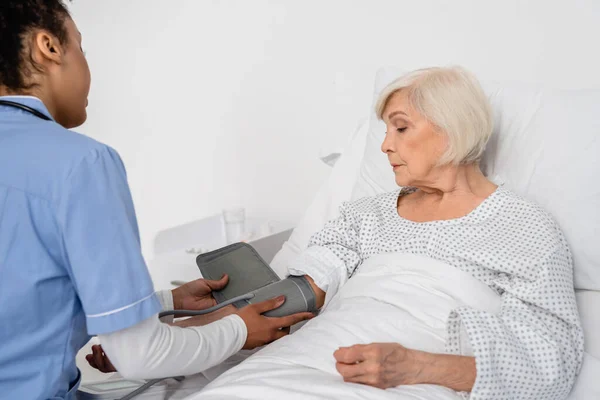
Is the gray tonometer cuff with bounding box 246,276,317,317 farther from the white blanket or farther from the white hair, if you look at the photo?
the white hair

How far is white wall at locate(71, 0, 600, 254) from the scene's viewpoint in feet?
5.93

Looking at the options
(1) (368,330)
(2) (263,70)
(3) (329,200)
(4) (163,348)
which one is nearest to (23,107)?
(4) (163,348)

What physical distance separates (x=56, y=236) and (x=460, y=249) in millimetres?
786

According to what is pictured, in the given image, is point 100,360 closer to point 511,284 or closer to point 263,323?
point 263,323

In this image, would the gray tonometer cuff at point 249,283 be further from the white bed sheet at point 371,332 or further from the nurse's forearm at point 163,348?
the nurse's forearm at point 163,348

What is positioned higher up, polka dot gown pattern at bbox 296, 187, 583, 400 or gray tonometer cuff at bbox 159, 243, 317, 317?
polka dot gown pattern at bbox 296, 187, 583, 400

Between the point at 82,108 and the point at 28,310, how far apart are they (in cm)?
35

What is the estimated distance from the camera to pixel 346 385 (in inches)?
40.5

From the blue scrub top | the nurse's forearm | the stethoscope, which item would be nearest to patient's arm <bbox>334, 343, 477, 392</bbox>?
the nurse's forearm

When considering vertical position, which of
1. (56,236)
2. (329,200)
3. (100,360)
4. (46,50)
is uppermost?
(46,50)

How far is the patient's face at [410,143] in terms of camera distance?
53.0 inches

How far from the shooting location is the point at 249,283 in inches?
61.7

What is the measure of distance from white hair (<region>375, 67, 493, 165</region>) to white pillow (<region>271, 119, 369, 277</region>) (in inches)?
21.1

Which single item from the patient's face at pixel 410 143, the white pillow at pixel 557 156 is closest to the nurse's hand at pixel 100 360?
the patient's face at pixel 410 143
